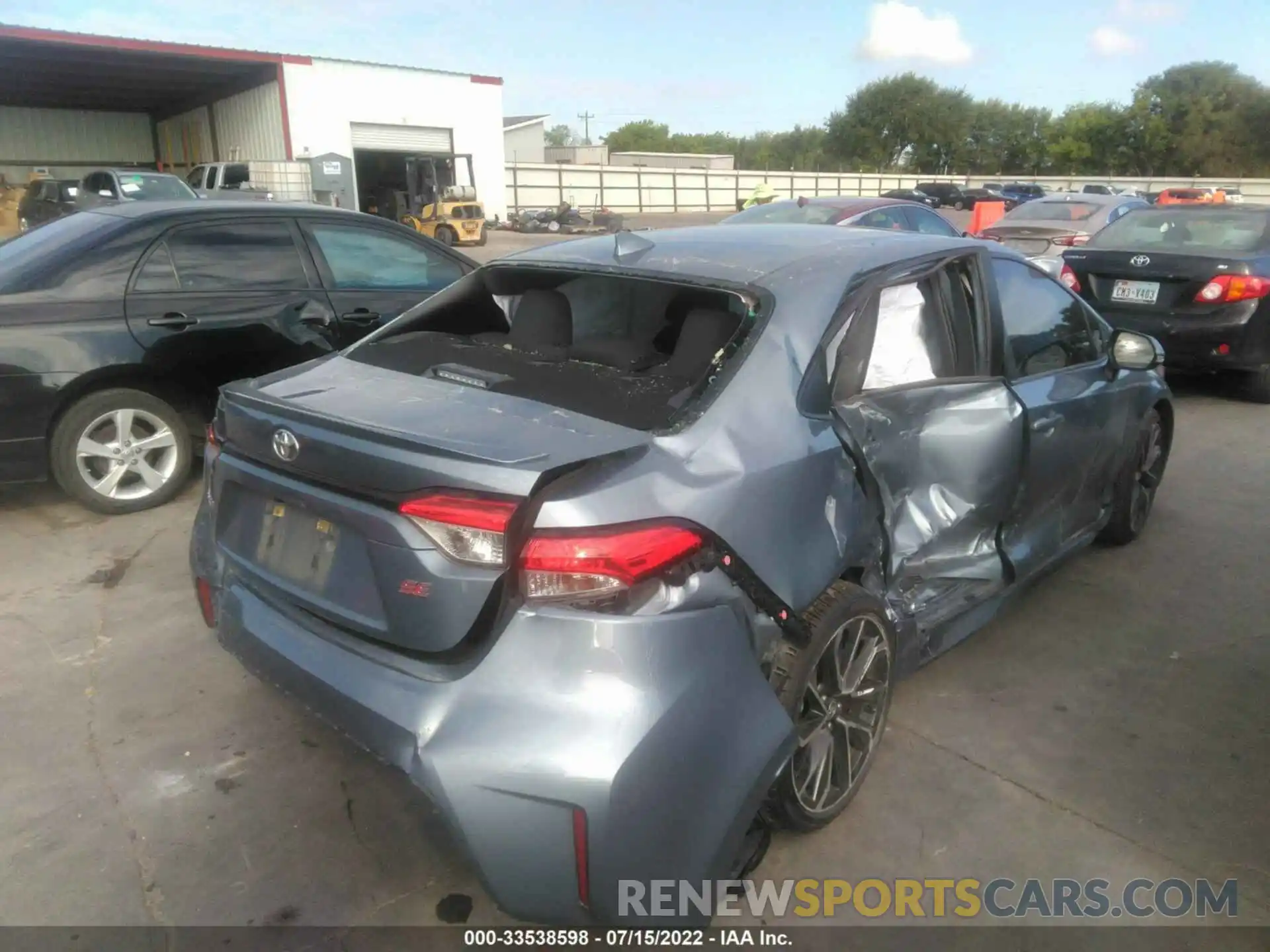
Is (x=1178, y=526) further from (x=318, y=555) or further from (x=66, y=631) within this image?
(x=66, y=631)

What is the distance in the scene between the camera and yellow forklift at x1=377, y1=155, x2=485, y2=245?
26356 mm

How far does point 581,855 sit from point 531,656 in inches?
16.0

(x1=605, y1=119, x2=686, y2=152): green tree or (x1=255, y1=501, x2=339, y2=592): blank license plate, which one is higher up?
(x1=605, y1=119, x2=686, y2=152): green tree

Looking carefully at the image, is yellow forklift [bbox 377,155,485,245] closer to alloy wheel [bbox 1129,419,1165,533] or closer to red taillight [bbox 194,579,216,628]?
alloy wheel [bbox 1129,419,1165,533]

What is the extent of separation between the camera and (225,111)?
1198 inches

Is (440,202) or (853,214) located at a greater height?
(440,202)

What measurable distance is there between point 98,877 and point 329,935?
2.26ft

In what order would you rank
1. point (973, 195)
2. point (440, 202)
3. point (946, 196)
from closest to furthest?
point (440, 202) → point (973, 195) → point (946, 196)

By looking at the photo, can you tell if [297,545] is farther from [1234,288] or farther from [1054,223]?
[1054,223]

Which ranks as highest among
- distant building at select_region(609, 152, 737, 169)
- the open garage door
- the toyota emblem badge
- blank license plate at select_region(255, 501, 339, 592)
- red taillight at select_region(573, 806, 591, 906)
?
distant building at select_region(609, 152, 737, 169)

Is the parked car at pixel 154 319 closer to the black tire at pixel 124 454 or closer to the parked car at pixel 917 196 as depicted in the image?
the black tire at pixel 124 454

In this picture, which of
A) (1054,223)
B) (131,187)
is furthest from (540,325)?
(131,187)

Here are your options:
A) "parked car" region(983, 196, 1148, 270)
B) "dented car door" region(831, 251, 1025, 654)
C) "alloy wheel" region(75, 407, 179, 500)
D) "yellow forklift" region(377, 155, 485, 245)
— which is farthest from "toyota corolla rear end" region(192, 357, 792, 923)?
"yellow forklift" region(377, 155, 485, 245)

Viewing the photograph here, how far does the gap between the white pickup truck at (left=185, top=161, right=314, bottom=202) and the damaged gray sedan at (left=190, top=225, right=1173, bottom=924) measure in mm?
23710
